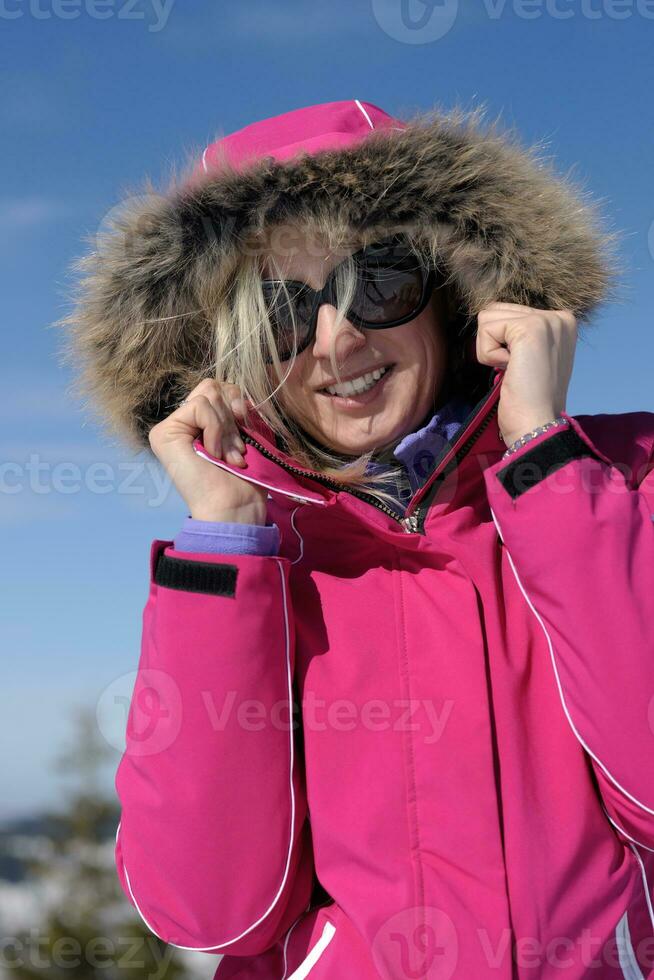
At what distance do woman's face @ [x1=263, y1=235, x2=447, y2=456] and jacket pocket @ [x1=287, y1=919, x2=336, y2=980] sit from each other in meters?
0.99

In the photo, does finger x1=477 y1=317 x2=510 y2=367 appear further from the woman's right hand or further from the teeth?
the woman's right hand

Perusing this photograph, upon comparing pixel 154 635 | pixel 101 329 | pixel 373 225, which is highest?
pixel 373 225

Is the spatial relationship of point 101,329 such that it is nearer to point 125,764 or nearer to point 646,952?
point 125,764

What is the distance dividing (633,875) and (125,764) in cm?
96

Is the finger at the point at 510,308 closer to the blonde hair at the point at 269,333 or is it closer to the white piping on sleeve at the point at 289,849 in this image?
the blonde hair at the point at 269,333

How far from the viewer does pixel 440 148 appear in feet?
7.58

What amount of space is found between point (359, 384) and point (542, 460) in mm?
526

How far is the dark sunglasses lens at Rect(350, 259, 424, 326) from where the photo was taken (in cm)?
215

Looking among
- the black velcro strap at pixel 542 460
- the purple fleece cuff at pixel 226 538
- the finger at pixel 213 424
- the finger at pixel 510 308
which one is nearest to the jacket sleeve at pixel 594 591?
the black velcro strap at pixel 542 460

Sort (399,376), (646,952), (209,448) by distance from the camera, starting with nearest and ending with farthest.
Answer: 1. (646,952)
2. (209,448)
3. (399,376)

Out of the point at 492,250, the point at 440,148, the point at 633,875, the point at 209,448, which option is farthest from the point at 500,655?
the point at 440,148

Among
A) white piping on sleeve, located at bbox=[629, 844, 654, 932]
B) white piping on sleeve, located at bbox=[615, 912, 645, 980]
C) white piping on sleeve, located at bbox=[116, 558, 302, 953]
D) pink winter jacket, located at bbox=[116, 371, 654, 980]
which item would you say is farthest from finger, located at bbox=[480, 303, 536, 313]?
white piping on sleeve, located at bbox=[615, 912, 645, 980]

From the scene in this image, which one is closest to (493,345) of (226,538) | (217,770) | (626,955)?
(226,538)

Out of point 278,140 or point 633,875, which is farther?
point 278,140
